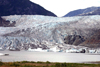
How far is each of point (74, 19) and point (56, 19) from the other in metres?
8.42

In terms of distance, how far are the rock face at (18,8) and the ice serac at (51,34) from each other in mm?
61750

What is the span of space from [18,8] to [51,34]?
80288mm

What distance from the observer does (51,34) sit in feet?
251

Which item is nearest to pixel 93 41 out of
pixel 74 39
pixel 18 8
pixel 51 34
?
pixel 74 39

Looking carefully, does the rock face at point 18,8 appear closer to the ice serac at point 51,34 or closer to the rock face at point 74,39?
the ice serac at point 51,34

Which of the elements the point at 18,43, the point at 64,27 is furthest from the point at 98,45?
the point at 18,43

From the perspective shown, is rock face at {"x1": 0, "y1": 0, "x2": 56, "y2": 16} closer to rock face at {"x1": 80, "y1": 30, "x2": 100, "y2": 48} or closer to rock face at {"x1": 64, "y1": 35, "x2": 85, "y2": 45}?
rock face at {"x1": 64, "y1": 35, "x2": 85, "y2": 45}

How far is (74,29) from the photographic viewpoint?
81750 mm

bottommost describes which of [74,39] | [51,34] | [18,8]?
[74,39]

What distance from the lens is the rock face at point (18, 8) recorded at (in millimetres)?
143000

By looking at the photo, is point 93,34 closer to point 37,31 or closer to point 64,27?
point 64,27

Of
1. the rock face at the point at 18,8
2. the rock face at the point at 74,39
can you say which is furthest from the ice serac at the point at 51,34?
the rock face at the point at 18,8

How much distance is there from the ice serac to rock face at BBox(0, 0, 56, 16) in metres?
61.7

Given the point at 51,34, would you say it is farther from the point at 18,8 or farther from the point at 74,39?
the point at 18,8
